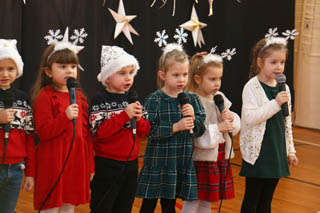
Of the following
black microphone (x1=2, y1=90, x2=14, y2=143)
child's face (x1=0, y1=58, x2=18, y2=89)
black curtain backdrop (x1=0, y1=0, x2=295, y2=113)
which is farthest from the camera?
black curtain backdrop (x1=0, y1=0, x2=295, y2=113)

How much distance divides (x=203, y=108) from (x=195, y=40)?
3.43 m

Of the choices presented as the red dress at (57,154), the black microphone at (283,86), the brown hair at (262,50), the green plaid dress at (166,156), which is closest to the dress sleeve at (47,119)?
the red dress at (57,154)

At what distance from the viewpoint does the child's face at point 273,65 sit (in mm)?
2973

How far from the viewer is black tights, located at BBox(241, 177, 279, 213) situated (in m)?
2.96

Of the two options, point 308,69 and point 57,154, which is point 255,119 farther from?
point 308,69

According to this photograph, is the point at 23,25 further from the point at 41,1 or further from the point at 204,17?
the point at 204,17

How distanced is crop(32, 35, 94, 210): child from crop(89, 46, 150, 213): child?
0.23ft

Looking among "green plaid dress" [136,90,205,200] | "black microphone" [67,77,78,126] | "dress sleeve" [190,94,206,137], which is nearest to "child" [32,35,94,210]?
"black microphone" [67,77,78,126]

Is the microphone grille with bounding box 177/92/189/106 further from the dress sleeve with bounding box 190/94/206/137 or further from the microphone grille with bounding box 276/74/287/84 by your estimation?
the microphone grille with bounding box 276/74/287/84

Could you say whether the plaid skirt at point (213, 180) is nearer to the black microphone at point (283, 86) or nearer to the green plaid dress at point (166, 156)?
the green plaid dress at point (166, 156)

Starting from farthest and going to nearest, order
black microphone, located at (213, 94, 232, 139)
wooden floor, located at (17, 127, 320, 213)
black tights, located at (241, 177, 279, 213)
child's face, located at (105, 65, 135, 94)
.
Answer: wooden floor, located at (17, 127, 320, 213) → black tights, located at (241, 177, 279, 213) → black microphone, located at (213, 94, 232, 139) → child's face, located at (105, 65, 135, 94)

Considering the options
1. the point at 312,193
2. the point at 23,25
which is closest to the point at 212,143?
the point at 312,193

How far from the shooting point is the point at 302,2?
7469 mm

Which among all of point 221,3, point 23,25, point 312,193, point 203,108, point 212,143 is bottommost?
point 312,193
